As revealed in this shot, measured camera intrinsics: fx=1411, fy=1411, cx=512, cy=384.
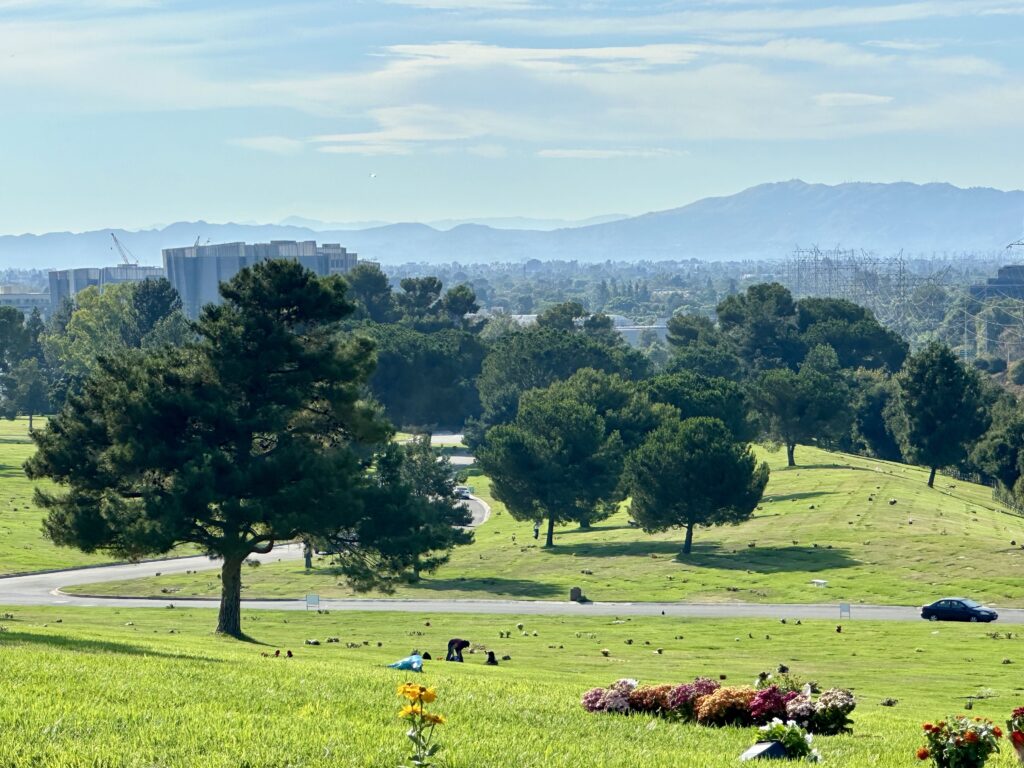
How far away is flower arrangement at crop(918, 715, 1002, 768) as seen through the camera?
20.0 metres

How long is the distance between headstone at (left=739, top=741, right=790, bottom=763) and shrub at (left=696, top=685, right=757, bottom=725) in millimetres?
3302

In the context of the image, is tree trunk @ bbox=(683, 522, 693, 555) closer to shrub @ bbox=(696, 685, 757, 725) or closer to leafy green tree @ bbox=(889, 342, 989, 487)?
leafy green tree @ bbox=(889, 342, 989, 487)

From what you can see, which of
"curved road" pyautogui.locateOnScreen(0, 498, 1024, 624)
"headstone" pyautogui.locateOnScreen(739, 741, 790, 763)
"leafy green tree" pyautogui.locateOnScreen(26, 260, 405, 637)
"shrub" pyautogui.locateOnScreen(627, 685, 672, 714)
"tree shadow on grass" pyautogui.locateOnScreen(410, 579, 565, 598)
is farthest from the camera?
"tree shadow on grass" pyautogui.locateOnScreen(410, 579, 565, 598)

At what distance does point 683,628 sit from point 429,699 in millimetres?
51666

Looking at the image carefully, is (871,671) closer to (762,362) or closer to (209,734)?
(209,734)

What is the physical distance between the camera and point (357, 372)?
200 ft

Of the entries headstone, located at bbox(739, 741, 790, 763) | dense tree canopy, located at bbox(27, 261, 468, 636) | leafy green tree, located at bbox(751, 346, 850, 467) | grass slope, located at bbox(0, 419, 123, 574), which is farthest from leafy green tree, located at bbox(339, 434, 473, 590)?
leafy green tree, located at bbox(751, 346, 850, 467)

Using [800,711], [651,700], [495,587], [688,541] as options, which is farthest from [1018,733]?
[688,541]

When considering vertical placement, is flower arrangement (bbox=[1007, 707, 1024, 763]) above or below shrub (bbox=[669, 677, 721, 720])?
above

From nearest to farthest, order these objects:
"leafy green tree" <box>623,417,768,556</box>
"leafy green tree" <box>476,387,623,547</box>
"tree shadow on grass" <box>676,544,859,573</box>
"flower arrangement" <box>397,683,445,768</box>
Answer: "flower arrangement" <box>397,683,445,768</box> < "tree shadow on grass" <box>676,544,859,573</box> < "leafy green tree" <box>623,417,768,556</box> < "leafy green tree" <box>476,387,623,547</box>

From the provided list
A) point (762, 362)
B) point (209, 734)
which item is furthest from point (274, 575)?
point (762, 362)

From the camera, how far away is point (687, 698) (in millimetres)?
26578

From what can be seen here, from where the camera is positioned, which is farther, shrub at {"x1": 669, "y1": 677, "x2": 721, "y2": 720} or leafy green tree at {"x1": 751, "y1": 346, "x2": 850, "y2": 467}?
leafy green tree at {"x1": 751, "y1": 346, "x2": 850, "y2": 467}

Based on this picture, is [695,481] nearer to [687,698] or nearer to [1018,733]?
[687,698]
